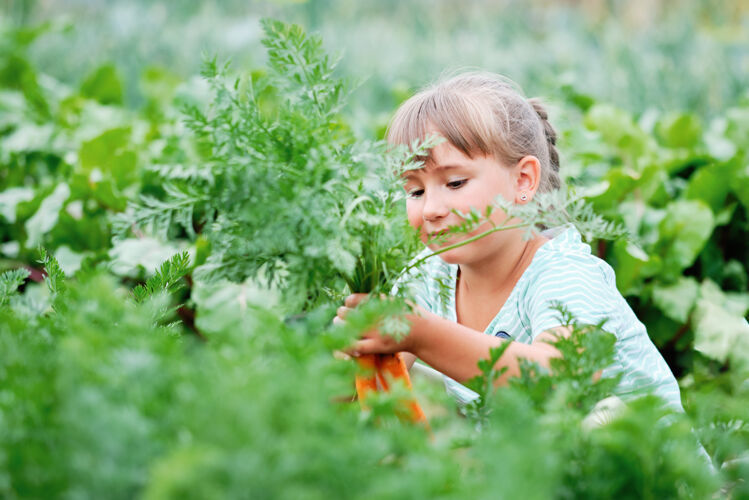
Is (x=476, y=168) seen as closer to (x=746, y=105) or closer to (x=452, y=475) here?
(x=452, y=475)

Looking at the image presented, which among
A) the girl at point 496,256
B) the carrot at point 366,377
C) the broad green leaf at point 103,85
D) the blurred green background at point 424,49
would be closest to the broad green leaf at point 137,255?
the girl at point 496,256

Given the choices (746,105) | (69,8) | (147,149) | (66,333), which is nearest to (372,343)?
(66,333)

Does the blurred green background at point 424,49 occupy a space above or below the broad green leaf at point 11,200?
below

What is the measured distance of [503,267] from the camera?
187cm

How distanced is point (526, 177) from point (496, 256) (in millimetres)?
214

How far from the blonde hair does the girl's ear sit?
25mm

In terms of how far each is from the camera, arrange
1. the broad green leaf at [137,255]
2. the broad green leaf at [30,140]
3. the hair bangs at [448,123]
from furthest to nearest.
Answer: the broad green leaf at [30,140]
the broad green leaf at [137,255]
the hair bangs at [448,123]

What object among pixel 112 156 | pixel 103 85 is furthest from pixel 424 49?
pixel 112 156

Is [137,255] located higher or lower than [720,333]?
higher

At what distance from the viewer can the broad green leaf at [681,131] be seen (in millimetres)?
3408

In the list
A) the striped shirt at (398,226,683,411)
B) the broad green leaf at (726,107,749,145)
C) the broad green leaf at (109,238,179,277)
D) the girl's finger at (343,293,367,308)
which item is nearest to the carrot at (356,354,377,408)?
the girl's finger at (343,293,367,308)

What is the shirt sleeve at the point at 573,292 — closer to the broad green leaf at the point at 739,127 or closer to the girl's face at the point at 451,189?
the girl's face at the point at 451,189

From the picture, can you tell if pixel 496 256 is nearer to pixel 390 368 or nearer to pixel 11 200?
pixel 390 368

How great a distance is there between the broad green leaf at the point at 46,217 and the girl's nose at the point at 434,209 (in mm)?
1612
